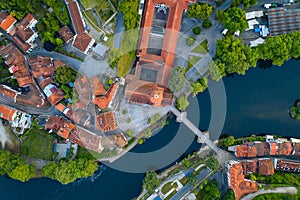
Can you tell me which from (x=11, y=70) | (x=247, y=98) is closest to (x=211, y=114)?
(x=247, y=98)

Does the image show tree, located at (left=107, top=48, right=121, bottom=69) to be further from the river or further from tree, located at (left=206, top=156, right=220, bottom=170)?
tree, located at (left=206, top=156, right=220, bottom=170)

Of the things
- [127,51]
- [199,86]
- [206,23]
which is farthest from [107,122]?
[206,23]

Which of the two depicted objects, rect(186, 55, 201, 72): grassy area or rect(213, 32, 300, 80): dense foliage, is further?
rect(186, 55, 201, 72): grassy area

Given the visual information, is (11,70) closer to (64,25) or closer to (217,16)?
(64,25)

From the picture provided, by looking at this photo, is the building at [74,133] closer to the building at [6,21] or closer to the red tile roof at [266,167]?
the building at [6,21]

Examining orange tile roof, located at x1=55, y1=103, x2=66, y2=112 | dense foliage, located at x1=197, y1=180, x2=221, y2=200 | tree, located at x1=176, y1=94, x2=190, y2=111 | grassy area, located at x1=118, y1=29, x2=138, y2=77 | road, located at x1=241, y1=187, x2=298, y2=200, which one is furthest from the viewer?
orange tile roof, located at x1=55, y1=103, x2=66, y2=112

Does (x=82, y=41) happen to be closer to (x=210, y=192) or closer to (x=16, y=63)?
(x=16, y=63)

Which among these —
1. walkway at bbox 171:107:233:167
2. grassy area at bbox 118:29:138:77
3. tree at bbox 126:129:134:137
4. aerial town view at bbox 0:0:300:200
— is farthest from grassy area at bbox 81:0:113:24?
walkway at bbox 171:107:233:167
